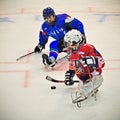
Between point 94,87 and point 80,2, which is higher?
point 80,2

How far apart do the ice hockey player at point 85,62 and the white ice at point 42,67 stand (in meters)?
0.21

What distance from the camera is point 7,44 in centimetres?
538

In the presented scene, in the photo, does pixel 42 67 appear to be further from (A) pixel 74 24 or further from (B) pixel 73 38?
(B) pixel 73 38

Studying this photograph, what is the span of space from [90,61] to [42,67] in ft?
4.12

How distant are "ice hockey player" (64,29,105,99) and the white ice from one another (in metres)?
0.21

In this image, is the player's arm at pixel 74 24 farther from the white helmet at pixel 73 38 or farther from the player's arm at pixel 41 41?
the white helmet at pixel 73 38

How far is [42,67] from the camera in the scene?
4.70 metres

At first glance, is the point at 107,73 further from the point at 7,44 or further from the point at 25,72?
the point at 7,44

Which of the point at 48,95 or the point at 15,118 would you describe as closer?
the point at 15,118

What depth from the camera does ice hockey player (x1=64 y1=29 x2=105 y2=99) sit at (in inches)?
142

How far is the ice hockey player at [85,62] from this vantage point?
362 cm

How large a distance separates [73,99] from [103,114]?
420 millimetres

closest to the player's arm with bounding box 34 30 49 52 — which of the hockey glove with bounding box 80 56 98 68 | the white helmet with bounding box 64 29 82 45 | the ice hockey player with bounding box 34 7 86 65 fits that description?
the ice hockey player with bounding box 34 7 86 65

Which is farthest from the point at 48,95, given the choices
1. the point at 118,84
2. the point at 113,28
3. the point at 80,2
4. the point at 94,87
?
the point at 80,2
